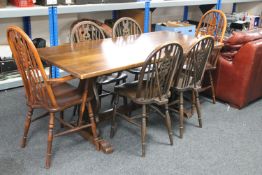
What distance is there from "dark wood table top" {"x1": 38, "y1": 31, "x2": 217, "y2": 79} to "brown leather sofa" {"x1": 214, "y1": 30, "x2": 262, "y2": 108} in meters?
0.47

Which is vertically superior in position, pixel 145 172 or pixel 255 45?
pixel 255 45

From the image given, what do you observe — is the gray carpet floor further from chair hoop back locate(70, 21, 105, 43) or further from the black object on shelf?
the black object on shelf

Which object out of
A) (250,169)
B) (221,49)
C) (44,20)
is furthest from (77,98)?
(44,20)

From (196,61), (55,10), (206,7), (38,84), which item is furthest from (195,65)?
(206,7)

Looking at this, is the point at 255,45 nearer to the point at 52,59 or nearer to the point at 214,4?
the point at 52,59

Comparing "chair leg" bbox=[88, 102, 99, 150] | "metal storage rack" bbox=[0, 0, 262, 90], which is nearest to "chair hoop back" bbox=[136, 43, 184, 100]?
"chair leg" bbox=[88, 102, 99, 150]

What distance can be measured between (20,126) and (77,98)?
81cm

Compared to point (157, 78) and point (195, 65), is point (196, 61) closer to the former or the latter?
point (195, 65)

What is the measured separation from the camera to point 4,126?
2.72 metres

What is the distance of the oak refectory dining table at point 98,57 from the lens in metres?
2.04

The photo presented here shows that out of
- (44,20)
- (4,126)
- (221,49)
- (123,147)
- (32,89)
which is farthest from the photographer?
(44,20)

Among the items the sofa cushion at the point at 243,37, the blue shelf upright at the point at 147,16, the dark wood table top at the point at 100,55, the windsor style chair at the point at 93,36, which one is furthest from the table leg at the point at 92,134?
the blue shelf upright at the point at 147,16

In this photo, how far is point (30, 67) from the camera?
2066mm

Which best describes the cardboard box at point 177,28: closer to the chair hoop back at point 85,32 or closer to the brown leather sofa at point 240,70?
the brown leather sofa at point 240,70
